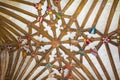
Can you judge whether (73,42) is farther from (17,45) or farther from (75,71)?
(17,45)

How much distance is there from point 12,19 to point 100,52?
4652 mm

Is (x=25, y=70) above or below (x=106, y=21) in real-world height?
below

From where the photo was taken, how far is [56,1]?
34.9 ft

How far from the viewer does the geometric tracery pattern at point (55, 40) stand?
35.7 feet

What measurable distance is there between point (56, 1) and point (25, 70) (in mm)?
4508

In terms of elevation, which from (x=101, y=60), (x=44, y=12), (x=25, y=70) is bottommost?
(x=25, y=70)

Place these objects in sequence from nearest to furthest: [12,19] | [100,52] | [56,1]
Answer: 1. [56,1]
2. [12,19]
3. [100,52]

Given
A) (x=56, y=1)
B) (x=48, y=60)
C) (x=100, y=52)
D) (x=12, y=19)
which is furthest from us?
(x=48, y=60)

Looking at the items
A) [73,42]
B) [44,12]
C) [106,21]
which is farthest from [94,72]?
[44,12]

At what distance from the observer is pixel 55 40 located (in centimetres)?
1205

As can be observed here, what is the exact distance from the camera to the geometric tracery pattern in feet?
35.7

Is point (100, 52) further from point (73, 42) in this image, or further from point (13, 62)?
point (13, 62)

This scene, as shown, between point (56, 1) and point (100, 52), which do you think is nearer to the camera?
point (56, 1)

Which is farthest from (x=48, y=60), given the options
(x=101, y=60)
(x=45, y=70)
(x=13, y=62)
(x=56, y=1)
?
(x=56, y=1)
